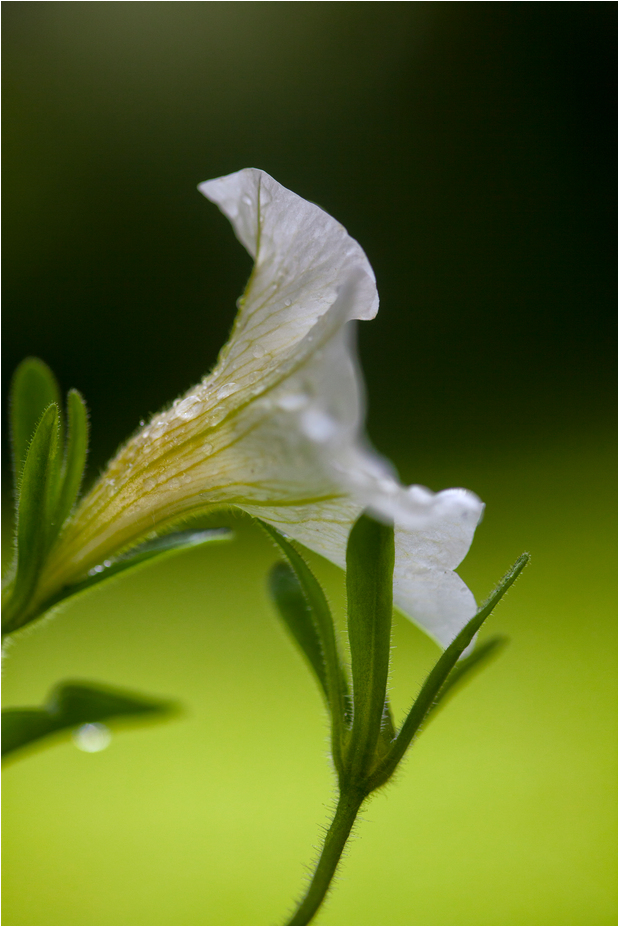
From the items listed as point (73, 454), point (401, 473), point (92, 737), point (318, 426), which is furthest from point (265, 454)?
point (401, 473)

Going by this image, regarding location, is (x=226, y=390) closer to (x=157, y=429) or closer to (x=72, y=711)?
(x=157, y=429)

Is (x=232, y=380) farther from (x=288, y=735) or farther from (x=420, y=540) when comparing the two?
(x=288, y=735)

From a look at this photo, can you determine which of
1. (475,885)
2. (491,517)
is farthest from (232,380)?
(491,517)

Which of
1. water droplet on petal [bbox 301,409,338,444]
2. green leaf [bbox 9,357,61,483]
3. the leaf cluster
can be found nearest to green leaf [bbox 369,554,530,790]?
the leaf cluster

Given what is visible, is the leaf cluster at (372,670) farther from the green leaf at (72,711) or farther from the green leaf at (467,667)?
the green leaf at (72,711)

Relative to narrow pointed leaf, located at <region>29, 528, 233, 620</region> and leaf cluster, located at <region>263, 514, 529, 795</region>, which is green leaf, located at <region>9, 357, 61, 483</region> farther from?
leaf cluster, located at <region>263, 514, 529, 795</region>

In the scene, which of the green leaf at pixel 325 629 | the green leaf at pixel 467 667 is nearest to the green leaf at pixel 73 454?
the green leaf at pixel 325 629

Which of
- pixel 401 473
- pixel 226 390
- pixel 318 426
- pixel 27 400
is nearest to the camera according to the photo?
pixel 318 426
